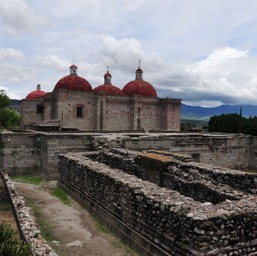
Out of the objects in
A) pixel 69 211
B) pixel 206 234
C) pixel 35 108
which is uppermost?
pixel 35 108

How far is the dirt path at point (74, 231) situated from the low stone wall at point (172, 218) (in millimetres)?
363

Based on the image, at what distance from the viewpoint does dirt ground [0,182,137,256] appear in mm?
6906

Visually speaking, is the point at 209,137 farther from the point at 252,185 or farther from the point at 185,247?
the point at 185,247

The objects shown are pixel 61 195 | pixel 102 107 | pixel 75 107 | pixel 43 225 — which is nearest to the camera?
pixel 43 225

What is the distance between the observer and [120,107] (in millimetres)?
38719

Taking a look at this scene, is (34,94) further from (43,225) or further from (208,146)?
(43,225)

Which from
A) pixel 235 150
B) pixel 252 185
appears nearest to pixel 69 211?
pixel 252 185

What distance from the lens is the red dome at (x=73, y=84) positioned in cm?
3814

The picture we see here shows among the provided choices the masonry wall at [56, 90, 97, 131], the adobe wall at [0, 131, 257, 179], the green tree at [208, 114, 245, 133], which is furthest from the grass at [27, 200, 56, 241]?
the green tree at [208, 114, 245, 133]

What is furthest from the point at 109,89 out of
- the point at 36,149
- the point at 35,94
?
the point at 36,149

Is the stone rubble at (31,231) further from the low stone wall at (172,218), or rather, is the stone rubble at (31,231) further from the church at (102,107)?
the church at (102,107)

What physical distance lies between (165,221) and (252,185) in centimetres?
325

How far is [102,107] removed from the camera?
3722 centimetres

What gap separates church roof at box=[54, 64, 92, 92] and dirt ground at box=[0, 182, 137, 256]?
90.6 feet
